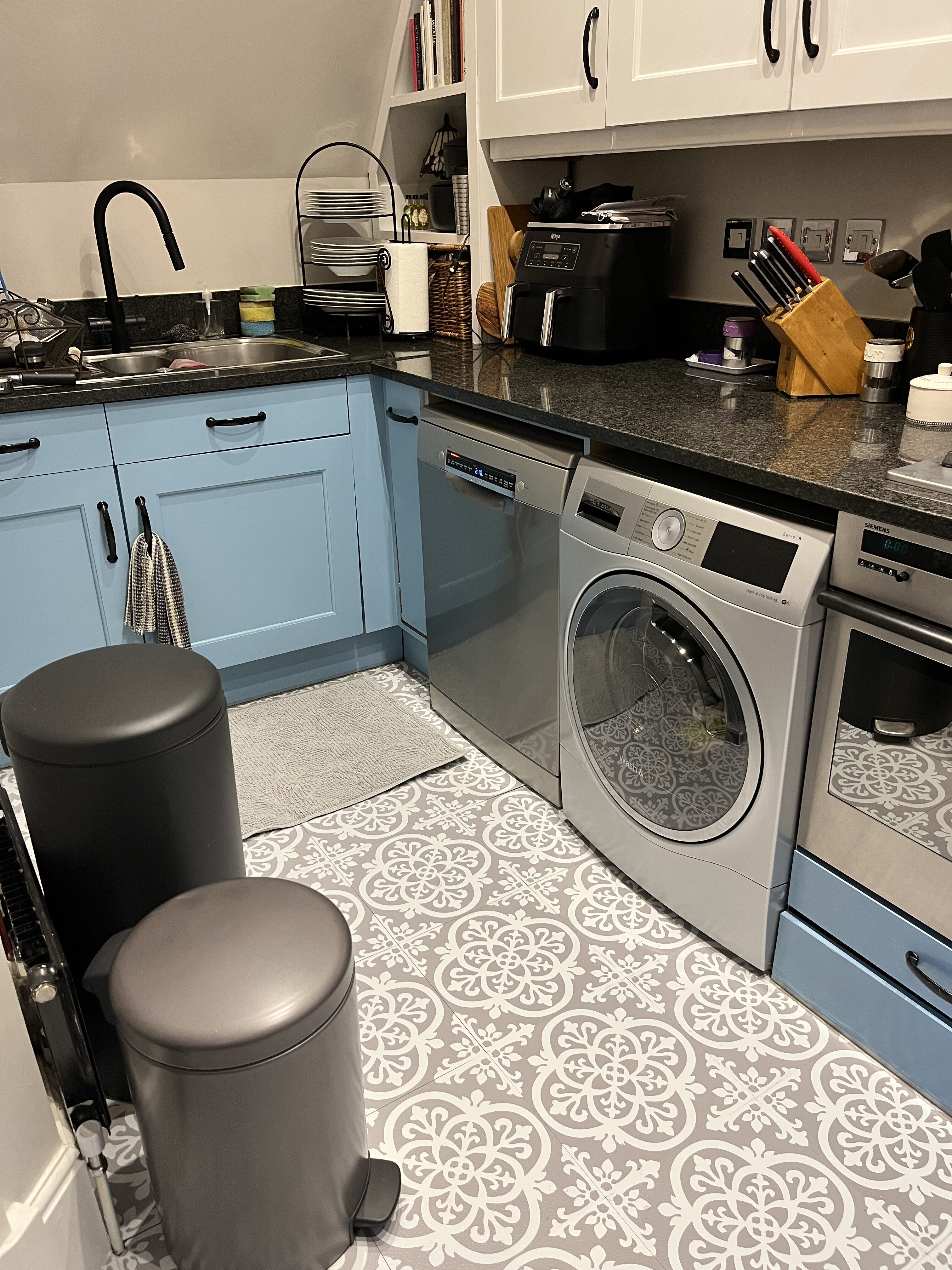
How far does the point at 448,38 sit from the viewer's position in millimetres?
2604

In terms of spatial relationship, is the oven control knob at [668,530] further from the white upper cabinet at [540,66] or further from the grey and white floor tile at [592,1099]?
the white upper cabinet at [540,66]

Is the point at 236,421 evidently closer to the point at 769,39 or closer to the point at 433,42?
the point at 433,42

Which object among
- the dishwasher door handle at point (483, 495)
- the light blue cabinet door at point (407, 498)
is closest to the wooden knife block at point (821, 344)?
the dishwasher door handle at point (483, 495)

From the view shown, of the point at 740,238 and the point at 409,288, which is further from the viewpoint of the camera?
the point at 409,288

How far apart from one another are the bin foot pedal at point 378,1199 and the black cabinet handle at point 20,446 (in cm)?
166

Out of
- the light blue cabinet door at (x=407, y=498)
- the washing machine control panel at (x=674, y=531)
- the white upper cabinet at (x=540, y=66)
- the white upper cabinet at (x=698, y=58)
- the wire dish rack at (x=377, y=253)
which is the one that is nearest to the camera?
the washing machine control panel at (x=674, y=531)

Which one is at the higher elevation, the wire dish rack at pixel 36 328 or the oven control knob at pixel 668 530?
the wire dish rack at pixel 36 328

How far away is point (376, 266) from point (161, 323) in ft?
2.20

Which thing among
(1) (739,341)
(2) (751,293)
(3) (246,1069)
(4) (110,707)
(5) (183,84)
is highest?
(5) (183,84)

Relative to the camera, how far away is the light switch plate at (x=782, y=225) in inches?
85.7

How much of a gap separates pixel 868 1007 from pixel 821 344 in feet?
4.00

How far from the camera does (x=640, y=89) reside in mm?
1997

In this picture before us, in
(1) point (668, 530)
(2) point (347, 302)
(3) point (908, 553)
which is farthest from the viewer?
(2) point (347, 302)

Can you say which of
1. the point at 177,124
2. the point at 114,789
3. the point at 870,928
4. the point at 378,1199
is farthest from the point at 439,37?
the point at 378,1199
